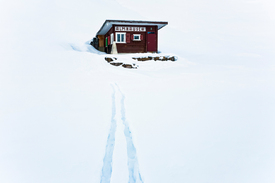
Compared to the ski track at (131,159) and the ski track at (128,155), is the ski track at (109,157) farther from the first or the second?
the ski track at (131,159)

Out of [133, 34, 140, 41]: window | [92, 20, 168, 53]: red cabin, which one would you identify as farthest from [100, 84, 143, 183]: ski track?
[133, 34, 140, 41]: window

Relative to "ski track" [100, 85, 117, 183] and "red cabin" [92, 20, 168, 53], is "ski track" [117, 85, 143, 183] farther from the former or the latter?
"red cabin" [92, 20, 168, 53]

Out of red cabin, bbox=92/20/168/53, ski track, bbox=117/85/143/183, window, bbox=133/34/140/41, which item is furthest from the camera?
window, bbox=133/34/140/41

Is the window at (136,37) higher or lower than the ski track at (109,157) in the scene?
higher

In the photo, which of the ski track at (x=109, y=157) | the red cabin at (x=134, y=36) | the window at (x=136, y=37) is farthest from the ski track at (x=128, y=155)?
the window at (x=136, y=37)

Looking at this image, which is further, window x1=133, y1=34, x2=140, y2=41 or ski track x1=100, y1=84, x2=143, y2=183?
window x1=133, y1=34, x2=140, y2=41

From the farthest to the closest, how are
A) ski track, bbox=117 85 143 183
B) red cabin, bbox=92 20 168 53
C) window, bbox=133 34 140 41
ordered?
window, bbox=133 34 140 41, red cabin, bbox=92 20 168 53, ski track, bbox=117 85 143 183

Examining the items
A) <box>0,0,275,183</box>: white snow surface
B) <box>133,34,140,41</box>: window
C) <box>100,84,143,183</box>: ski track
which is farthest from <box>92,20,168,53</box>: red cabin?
<box>100,84,143,183</box>: ski track

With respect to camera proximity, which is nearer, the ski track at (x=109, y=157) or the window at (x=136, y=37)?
the ski track at (x=109, y=157)

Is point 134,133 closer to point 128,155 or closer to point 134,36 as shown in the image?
point 128,155

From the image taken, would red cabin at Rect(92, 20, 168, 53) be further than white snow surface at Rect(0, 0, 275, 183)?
Yes

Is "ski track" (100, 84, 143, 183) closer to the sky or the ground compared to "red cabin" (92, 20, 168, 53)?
closer to the ground

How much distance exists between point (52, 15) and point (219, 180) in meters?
64.5

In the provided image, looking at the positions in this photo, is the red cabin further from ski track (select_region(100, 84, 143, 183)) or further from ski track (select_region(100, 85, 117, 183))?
ski track (select_region(100, 85, 117, 183))
